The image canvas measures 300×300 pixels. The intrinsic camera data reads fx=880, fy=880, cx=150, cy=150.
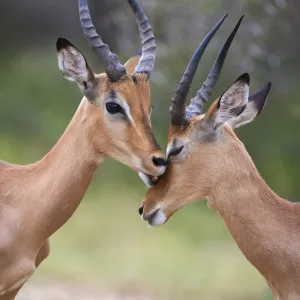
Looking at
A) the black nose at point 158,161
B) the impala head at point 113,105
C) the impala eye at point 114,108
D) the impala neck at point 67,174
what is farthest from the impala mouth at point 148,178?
the impala eye at point 114,108

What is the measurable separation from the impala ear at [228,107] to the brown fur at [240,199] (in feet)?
0.06

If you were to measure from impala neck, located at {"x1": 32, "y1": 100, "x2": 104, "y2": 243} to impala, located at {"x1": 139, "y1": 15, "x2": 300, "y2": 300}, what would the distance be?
419mm

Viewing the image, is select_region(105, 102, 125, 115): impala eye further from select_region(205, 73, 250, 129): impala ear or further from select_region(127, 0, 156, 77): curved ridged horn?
select_region(205, 73, 250, 129): impala ear

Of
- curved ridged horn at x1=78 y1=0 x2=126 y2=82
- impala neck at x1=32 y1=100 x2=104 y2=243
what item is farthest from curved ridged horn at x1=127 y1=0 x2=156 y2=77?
impala neck at x1=32 y1=100 x2=104 y2=243

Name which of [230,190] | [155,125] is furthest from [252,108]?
[155,125]

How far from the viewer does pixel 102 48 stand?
536cm

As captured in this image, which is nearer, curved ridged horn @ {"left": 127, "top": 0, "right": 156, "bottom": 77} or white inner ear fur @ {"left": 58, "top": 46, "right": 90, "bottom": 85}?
white inner ear fur @ {"left": 58, "top": 46, "right": 90, "bottom": 85}

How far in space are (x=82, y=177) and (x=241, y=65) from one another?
17.6 ft

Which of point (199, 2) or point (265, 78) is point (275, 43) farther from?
point (199, 2)

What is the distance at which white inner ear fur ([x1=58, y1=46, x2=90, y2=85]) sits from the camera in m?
5.33

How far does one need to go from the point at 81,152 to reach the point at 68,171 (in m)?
0.15

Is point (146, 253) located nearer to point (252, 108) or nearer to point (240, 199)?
point (252, 108)

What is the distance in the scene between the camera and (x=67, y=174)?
17.8ft

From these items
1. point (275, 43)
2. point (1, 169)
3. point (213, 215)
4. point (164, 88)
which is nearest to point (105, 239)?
point (213, 215)
